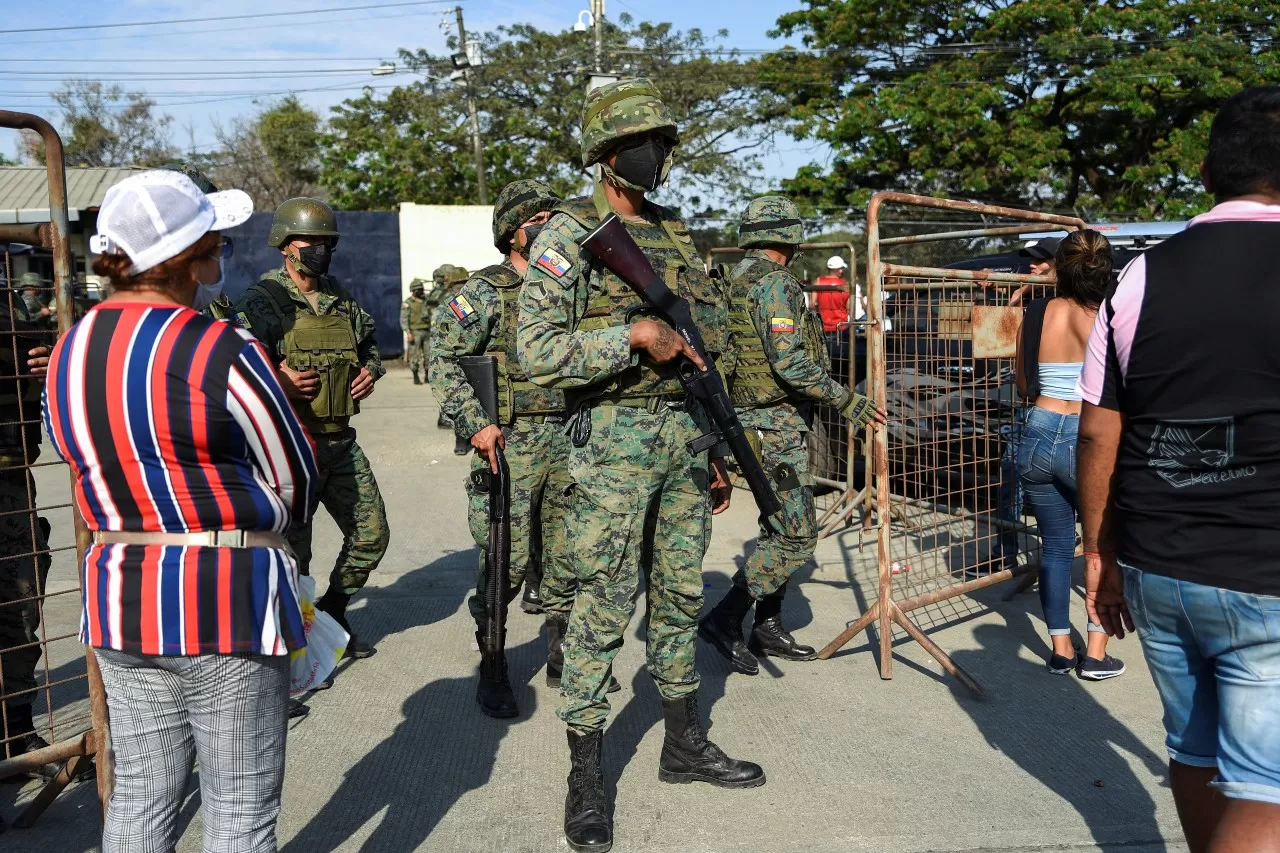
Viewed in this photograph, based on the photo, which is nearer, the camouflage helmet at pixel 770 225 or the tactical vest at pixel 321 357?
the tactical vest at pixel 321 357

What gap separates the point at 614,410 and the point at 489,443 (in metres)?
1.16

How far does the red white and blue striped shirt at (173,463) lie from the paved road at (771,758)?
1.38 m

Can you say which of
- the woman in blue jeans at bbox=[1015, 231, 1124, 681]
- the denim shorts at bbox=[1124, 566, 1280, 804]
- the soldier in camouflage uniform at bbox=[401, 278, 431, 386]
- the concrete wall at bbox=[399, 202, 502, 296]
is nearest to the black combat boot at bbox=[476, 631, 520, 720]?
the woman in blue jeans at bbox=[1015, 231, 1124, 681]

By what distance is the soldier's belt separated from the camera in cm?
202

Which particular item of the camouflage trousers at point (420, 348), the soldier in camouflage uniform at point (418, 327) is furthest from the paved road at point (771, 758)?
the camouflage trousers at point (420, 348)

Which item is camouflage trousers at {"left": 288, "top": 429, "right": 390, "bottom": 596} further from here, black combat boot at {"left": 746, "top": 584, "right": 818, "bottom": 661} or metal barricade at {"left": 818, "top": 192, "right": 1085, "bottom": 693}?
metal barricade at {"left": 818, "top": 192, "right": 1085, "bottom": 693}

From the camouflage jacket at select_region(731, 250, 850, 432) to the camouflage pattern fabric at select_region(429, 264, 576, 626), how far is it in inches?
35.5

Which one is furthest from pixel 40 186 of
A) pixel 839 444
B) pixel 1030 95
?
pixel 839 444

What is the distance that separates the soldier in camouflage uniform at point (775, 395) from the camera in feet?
14.3

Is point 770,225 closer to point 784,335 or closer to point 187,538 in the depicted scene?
point 784,335

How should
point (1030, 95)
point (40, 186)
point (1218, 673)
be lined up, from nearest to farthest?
point (1218, 673), point (1030, 95), point (40, 186)

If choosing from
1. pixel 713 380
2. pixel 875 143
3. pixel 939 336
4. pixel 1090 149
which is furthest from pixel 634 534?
pixel 1090 149

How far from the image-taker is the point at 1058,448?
445 centimetres

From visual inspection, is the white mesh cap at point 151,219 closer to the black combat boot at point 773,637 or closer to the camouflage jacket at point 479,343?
the camouflage jacket at point 479,343
